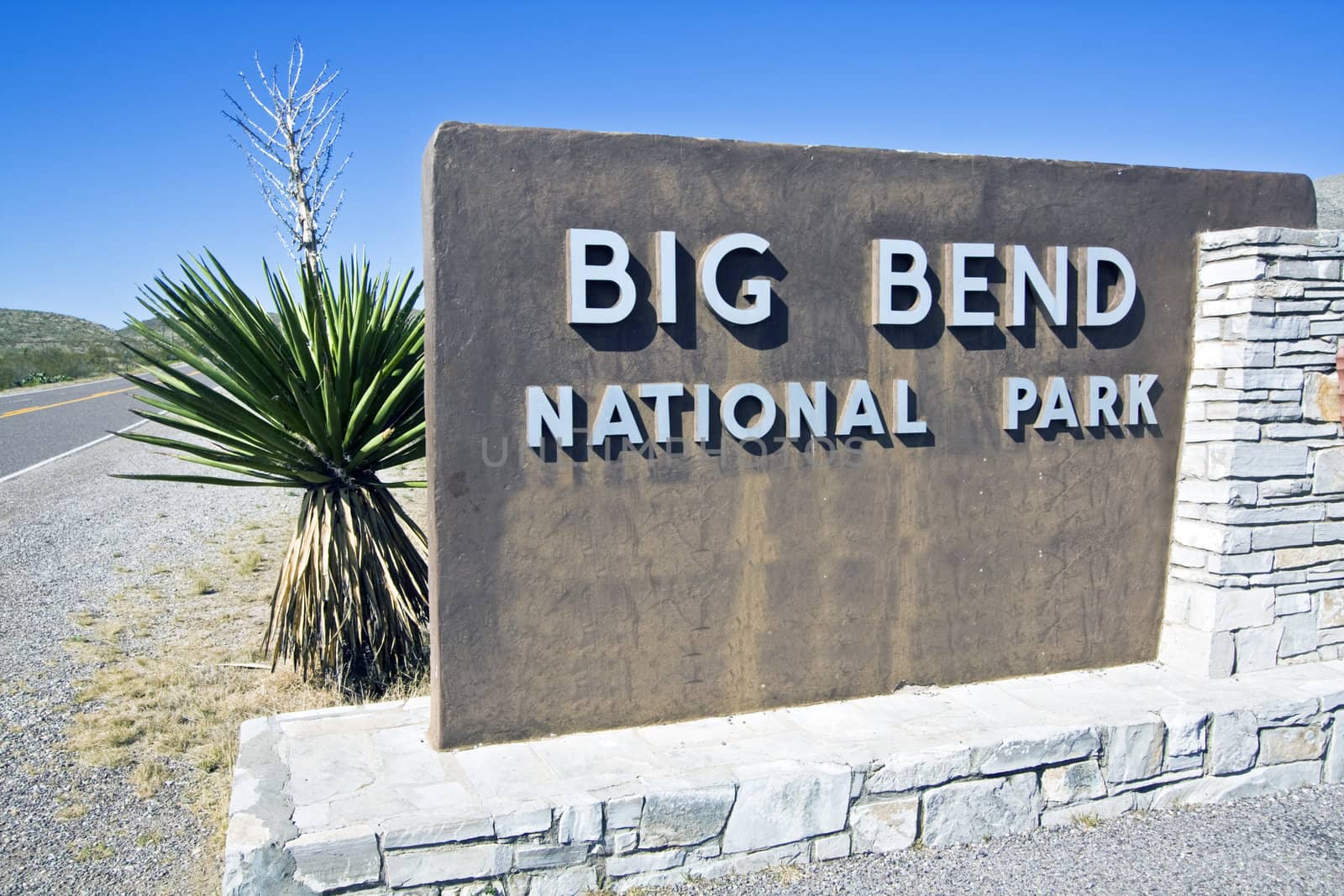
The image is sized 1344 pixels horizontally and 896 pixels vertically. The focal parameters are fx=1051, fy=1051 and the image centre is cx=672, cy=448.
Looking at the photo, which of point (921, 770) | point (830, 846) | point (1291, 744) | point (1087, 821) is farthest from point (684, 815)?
point (1291, 744)

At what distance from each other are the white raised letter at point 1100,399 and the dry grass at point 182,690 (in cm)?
386

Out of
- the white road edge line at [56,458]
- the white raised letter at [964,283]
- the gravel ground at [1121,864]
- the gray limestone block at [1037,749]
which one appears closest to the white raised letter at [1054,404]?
the white raised letter at [964,283]

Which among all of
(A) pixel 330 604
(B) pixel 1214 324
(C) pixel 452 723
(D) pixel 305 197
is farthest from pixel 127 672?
(D) pixel 305 197

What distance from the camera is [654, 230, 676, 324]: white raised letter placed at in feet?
15.1

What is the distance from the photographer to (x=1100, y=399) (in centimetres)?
543

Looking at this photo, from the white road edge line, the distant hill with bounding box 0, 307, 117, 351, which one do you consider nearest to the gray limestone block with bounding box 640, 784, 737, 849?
the white road edge line

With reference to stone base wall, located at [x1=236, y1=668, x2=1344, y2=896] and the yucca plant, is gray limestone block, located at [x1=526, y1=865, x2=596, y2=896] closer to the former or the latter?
stone base wall, located at [x1=236, y1=668, x2=1344, y2=896]

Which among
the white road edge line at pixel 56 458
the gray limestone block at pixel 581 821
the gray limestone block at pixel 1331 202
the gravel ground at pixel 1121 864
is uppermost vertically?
the gray limestone block at pixel 1331 202

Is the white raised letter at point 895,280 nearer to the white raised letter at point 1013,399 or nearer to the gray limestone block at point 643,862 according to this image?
the white raised letter at point 1013,399

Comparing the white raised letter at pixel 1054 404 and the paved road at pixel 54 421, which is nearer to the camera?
the white raised letter at pixel 1054 404

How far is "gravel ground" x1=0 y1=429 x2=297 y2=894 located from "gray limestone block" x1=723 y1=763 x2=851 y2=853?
2.28 meters

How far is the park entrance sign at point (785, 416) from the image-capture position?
14.7ft

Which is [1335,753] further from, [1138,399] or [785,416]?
[785,416]

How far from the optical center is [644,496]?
185 inches
